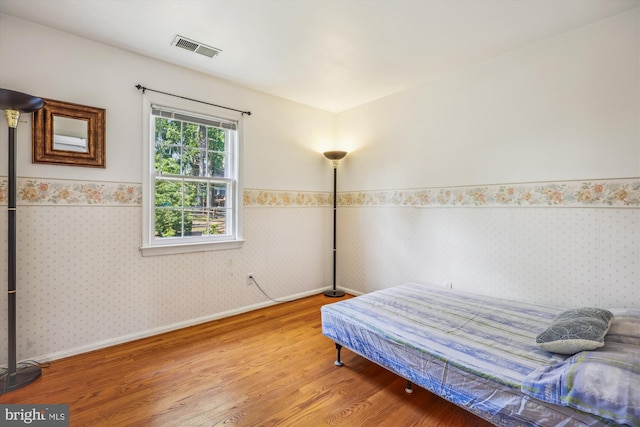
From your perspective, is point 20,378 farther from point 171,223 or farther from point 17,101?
point 17,101

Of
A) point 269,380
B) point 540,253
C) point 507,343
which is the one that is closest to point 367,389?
point 269,380

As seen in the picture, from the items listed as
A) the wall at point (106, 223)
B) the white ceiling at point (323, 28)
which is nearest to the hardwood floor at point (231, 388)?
the wall at point (106, 223)

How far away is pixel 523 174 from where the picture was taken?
2521mm

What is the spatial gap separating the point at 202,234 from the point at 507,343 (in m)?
2.82

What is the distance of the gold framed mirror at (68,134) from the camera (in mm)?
2217

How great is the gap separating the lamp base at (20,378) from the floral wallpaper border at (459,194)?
1212mm

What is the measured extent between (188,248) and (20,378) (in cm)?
142

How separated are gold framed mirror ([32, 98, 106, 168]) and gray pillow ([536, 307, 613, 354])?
11.1 feet

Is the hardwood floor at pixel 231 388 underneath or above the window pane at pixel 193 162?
underneath

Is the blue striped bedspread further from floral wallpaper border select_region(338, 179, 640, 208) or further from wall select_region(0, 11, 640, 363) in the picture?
floral wallpaper border select_region(338, 179, 640, 208)

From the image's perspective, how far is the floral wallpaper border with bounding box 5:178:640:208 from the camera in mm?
2115

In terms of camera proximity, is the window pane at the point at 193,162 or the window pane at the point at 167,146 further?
the window pane at the point at 193,162

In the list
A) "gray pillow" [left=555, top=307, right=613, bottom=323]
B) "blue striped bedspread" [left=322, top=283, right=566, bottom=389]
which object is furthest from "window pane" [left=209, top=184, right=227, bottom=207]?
"gray pillow" [left=555, top=307, right=613, bottom=323]

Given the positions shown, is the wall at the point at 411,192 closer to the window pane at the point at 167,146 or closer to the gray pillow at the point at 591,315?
the window pane at the point at 167,146
